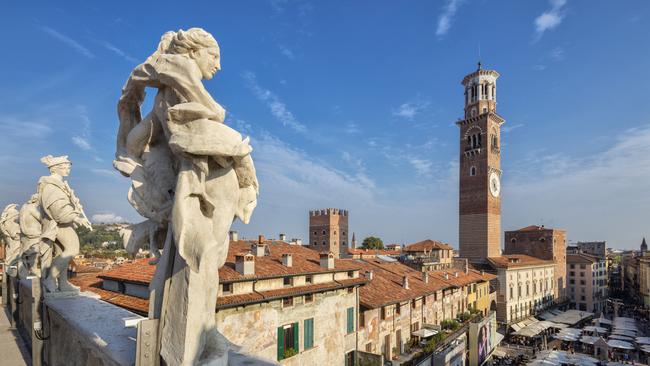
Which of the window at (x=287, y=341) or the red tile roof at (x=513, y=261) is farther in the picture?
the red tile roof at (x=513, y=261)

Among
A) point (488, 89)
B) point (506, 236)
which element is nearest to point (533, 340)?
Answer: point (506, 236)

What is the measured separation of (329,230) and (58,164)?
7042cm

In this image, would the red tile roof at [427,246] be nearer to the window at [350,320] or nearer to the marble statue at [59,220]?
the window at [350,320]

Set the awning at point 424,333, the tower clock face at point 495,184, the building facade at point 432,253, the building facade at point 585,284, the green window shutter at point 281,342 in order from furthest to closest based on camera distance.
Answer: the building facade at point 585,284
the tower clock face at point 495,184
the building facade at point 432,253
the awning at point 424,333
the green window shutter at point 281,342

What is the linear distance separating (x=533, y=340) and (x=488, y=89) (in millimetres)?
40786

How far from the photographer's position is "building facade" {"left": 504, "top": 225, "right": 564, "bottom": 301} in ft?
211

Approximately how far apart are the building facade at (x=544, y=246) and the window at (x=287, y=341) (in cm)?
6239

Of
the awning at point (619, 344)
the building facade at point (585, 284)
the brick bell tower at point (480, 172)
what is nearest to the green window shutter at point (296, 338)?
the awning at point (619, 344)

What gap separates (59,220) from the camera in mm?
5570

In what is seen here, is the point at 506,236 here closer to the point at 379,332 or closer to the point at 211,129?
the point at 379,332

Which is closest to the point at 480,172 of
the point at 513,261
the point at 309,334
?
the point at 513,261

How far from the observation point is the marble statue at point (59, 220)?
5.49 metres

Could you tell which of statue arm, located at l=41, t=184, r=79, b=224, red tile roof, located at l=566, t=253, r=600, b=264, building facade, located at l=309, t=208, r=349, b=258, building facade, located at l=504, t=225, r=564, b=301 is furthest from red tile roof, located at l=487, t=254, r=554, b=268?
statue arm, located at l=41, t=184, r=79, b=224

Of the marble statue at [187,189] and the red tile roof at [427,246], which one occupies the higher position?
the marble statue at [187,189]
